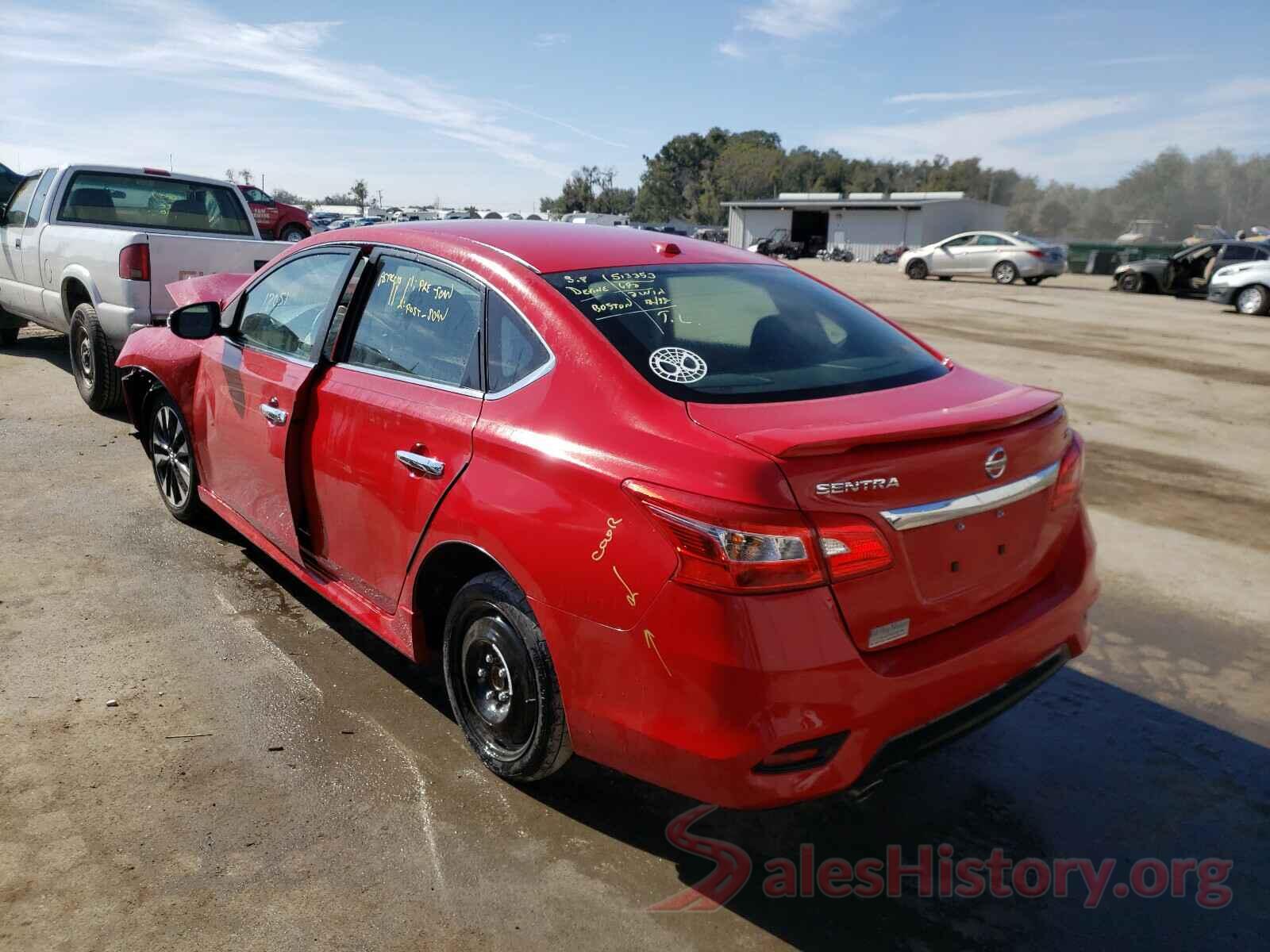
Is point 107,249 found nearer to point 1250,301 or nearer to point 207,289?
point 207,289

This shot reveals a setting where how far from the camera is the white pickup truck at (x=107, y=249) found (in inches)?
279

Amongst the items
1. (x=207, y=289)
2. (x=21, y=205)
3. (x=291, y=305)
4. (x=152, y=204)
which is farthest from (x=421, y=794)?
(x=21, y=205)

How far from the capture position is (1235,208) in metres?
122

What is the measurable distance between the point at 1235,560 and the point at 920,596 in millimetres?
3847

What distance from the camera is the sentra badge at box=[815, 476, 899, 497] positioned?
2.25 meters

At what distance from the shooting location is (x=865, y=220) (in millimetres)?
64000

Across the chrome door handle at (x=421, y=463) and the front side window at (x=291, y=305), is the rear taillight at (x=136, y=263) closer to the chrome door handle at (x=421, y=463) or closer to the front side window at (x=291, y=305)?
the front side window at (x=291, y=305)

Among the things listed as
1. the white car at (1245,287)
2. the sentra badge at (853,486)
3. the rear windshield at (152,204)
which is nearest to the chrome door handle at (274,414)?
the sentra badge at (853,486)

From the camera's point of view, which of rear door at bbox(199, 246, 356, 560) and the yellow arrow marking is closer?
the yellow arrow marking

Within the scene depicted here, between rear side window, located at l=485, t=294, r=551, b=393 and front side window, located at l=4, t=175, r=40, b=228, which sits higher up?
front side window, located at l=4, t=175, r=40, b=228

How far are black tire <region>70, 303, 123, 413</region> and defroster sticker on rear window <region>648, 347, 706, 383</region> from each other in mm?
5923

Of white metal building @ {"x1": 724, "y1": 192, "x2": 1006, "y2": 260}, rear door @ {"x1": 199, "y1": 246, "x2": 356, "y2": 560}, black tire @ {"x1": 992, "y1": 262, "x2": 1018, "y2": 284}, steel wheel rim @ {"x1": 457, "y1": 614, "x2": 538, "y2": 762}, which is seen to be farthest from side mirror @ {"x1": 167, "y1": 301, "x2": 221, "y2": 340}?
white metal building @ {"x1": 724, "y1": 192, "x2": 1006, "y2": 260}

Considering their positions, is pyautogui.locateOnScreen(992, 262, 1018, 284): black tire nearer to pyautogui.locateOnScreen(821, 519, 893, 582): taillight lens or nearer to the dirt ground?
the dirt ground

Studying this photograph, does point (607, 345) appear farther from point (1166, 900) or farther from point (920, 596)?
point (1166, 900)
